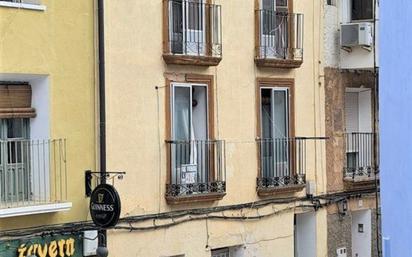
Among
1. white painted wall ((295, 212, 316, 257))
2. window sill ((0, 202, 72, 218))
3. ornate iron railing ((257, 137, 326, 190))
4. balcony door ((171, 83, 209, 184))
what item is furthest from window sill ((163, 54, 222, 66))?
white painted wall ((295, 212, 316, 257))

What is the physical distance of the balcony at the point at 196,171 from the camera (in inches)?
648

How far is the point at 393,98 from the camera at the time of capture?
13.6 m

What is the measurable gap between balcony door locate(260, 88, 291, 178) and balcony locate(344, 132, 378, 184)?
2574mm

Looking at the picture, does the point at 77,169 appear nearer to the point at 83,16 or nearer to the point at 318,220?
the point at 83,16

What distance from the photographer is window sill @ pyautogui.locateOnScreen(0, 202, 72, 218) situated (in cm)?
1356

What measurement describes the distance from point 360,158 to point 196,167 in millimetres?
6021

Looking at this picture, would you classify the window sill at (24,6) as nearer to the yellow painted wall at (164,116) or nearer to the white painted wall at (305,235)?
the yellow painted wall at (164,116)

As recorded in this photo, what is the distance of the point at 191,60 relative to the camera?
16.6m

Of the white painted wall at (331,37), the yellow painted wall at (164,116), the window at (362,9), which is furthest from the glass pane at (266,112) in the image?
the window at (362,9)

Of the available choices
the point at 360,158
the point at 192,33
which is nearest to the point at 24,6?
the point at 192,33

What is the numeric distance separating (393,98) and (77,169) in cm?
519

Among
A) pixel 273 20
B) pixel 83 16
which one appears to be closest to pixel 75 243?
pixel 83 16

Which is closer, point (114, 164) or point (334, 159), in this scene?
point (114, 164)

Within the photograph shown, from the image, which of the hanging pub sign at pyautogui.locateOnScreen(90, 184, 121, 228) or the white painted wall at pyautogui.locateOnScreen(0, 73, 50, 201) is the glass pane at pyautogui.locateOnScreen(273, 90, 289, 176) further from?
the white painted wall at pyautogui.locateOnScreen(0, 73, 50, 201)
